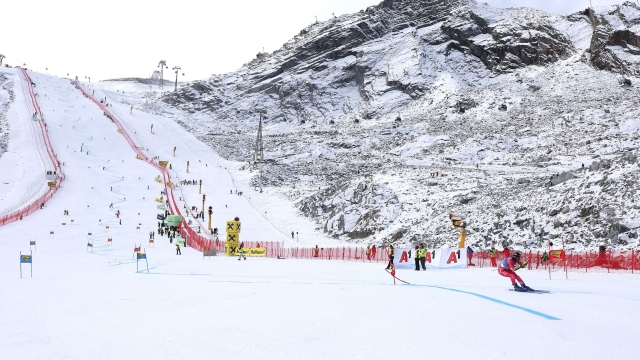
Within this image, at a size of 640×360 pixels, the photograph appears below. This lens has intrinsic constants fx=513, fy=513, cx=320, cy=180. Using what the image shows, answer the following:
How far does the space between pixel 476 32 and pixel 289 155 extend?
201 ft

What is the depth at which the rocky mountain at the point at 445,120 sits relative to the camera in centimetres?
3625

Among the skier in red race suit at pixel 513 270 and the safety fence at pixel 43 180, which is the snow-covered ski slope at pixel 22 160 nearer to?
the safety fence at pixel 43 180

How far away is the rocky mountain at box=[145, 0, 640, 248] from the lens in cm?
3625

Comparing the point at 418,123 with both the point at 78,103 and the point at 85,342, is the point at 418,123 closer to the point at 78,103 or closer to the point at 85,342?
the point at 78,103

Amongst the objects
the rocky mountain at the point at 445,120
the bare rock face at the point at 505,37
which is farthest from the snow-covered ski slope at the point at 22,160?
the bare rock face at the point at 505,37

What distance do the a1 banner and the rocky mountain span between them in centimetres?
673

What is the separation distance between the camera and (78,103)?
111m

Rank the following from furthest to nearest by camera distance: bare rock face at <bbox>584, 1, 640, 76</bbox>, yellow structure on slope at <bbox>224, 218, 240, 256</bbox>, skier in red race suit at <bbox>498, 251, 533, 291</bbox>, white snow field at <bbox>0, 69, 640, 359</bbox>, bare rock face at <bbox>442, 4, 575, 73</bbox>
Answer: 1. bare rock face at <bbox>442, 4, 575, 73</bbox>
2. bare rock face at <bbox>584, 1, 640, 76</bbox>
3. yellow structure on slope at <bbox>224, 218, 240, 256</bbox>
4. skier in red race suit at <bbox>498, 251, 533, 291</bbox>
5. white snow field at <bbox>0, 69, 640, 359</bbox>

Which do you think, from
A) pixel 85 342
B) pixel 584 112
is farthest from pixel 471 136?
pixel 85 342

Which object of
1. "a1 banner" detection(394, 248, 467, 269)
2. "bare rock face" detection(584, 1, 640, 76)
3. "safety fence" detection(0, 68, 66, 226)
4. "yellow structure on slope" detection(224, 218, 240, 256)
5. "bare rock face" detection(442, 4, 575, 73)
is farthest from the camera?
"bare rock face" detection(442, 4, 575, 73)

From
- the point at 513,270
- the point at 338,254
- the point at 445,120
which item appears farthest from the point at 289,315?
the point at 445,120

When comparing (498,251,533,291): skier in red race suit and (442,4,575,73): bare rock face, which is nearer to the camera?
(498,251,533,291): skier in red race suit

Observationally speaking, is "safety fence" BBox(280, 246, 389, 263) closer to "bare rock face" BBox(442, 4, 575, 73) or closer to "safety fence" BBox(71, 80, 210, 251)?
"safety fence" BBox(71, 80, 210, 251)

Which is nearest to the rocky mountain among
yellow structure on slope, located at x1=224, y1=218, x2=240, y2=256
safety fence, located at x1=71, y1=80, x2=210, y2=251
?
yellow structure on slope, located at x1=224, y1=218, x2=240, y2=256
